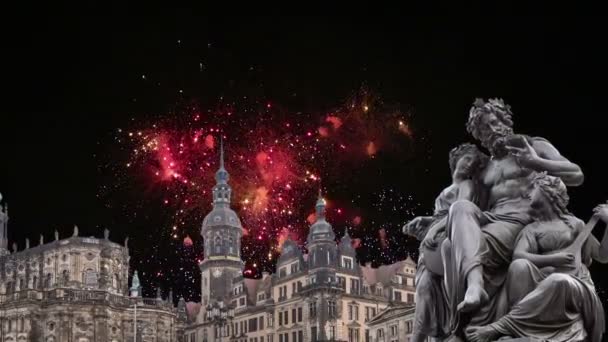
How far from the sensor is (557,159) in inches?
226

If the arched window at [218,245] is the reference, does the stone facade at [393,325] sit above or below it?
below

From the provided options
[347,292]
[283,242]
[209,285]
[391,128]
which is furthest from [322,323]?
[391,128]

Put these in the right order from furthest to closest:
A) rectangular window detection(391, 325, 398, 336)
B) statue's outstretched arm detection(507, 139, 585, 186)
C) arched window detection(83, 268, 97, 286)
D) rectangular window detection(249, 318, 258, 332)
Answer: arched window detection(83, 268, 97, 286) → rectangular window detection(249, 318, 258, 332) → rectangular window detection(391, 325, 398, 336) → statue's outstretched arm detection(507, 139, 585, 186)

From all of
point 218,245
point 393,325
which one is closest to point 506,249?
point 393,325

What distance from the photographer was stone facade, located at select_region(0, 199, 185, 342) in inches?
2884

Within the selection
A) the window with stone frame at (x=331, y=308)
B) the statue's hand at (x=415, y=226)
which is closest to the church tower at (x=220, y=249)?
the window with stone frame at (x=331, y=308)

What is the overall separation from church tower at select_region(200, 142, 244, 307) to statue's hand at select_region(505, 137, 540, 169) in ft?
253

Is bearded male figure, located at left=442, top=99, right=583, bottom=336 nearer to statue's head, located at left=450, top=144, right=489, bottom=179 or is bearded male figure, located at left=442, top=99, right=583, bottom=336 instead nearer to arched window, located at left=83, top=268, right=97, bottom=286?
statue's head, located at left=450, top=144, right=489, bottom=179

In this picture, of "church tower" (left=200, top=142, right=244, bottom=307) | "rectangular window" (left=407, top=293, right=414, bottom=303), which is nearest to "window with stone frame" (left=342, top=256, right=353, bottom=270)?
"rectangular window" (left=407, top=293, right=414, bottom=303)

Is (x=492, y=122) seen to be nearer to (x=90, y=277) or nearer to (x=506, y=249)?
(x=506, y=249)

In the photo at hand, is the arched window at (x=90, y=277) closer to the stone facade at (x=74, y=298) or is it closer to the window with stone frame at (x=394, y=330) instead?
the stone facade at (x=74, y=298)

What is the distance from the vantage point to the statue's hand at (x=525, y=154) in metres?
5.64

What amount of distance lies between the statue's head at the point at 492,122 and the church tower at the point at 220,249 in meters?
77.0

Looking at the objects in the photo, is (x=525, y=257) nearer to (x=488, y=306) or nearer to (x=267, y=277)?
(x=488, y=306)
